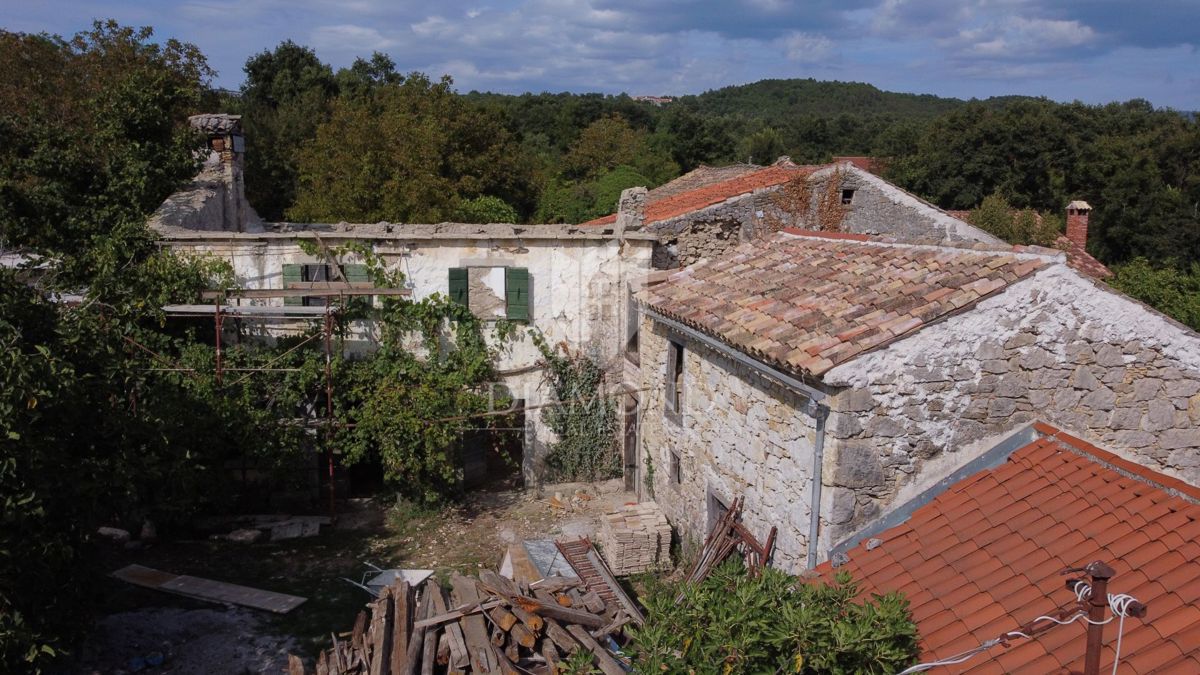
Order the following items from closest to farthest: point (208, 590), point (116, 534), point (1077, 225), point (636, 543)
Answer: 1. point (208, 590)
2. point (636, 543)
3. point (116, 534)
4. point (1077, 225)

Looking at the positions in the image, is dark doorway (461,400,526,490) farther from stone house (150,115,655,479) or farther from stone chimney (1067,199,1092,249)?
stone chimney (1067,199,1092,249)

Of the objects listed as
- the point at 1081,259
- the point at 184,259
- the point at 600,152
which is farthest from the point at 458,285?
the point at 600,152

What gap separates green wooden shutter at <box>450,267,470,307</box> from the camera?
48.8 ft

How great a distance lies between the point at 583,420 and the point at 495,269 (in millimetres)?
3287

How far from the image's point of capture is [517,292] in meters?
15.0

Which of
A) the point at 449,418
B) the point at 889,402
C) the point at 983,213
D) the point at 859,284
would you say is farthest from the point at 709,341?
the point at 983,213

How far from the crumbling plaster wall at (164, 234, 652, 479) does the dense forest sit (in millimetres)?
491

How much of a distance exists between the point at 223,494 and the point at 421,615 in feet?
20.6

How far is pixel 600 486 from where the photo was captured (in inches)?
602

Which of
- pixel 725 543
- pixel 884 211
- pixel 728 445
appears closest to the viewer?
pixel 725 543

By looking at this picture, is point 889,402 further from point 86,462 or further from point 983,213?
point 983,213

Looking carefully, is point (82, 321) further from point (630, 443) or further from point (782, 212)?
point (782, 212)

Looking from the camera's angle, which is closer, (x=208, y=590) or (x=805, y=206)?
(x=208, y=590)

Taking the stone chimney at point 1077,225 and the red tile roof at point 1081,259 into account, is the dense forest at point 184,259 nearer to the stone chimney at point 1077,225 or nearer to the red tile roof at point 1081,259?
the red tile roof at point 1081,259
